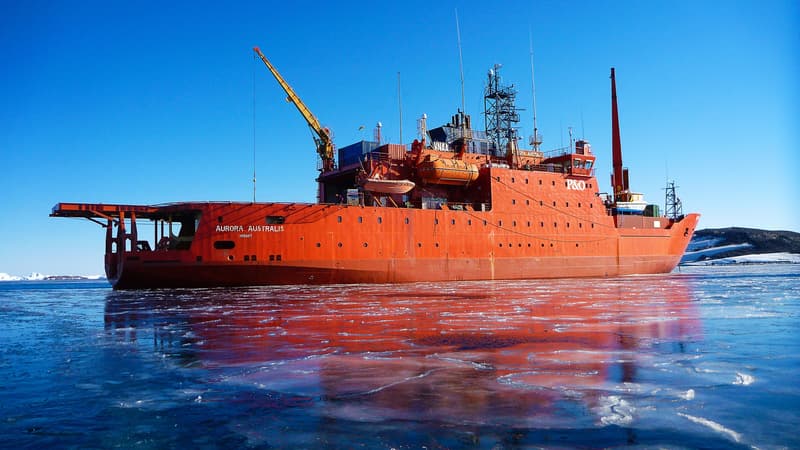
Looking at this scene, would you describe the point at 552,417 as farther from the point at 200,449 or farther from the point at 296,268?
the point at 296,268

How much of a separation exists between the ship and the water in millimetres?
14687

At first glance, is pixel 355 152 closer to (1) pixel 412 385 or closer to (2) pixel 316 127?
(2) pixel 316 127

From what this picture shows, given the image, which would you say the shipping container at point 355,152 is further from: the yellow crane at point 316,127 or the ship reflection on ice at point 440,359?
the ship reflection on ice at point 440,359

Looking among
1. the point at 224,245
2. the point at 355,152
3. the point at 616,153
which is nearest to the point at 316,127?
the point at 355,152

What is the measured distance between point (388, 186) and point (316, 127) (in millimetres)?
7813

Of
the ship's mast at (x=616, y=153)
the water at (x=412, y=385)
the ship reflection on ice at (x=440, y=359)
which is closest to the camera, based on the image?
the water at (x=412, y=385)

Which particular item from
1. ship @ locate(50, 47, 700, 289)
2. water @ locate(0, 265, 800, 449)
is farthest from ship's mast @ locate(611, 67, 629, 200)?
water @ locate(0, 265, 800, 449)

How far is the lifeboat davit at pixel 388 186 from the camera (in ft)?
91.9

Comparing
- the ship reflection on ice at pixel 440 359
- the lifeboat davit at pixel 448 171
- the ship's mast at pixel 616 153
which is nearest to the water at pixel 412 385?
the ship reflection on ice at pixel 440 359

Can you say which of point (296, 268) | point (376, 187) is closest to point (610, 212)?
point (376, 187)

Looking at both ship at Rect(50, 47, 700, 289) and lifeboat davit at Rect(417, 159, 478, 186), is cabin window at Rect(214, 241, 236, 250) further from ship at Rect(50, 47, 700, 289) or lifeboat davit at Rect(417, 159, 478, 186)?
lifeboat davit at Rect(417, 159, 478, 186)

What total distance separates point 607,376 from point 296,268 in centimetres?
2135

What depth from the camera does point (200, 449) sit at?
3.26m

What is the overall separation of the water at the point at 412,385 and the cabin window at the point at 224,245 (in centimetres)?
1443
